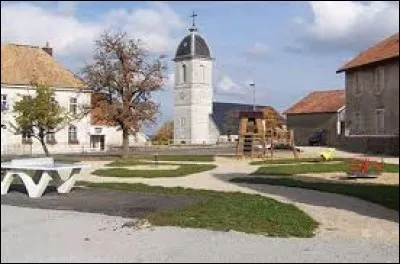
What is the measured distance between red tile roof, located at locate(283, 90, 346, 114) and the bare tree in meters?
24.9

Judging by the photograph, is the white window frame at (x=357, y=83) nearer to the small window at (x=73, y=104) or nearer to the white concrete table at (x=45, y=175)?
the small window at (x=73, y=104)

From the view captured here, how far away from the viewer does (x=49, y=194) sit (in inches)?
423

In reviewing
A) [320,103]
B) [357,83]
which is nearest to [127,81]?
[357,83]

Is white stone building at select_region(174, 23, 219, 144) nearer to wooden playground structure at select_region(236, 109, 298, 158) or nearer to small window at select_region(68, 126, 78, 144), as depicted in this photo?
small window at select_region(68, 126, 78, 144)

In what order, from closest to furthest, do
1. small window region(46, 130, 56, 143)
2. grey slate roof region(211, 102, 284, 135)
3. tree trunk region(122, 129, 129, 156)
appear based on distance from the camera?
small window region(46, 130, 56, 143) → grey slate roof region(211, 102, 284, 135) → tree trunk region(122, 129, 129, 156)

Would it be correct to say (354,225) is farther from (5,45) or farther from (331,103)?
(331,103)

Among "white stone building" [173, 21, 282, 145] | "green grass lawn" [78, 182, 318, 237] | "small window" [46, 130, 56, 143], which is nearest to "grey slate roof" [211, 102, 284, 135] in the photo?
"white stone building" [173, 21, 282, 145]

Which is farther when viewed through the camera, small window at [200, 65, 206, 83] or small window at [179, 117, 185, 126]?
small window at [179, 117, 185, 126]

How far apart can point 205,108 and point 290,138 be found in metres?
20.1

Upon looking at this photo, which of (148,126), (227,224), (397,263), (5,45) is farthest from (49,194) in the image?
(148,126)

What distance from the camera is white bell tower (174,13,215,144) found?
39.0 feet

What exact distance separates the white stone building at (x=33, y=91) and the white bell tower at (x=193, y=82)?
188 cm

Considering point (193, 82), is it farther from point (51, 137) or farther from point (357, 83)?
point (357, 83)

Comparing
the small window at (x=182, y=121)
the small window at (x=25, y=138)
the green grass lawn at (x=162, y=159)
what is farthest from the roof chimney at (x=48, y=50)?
the green grass lawn at (x=162, y=159)
